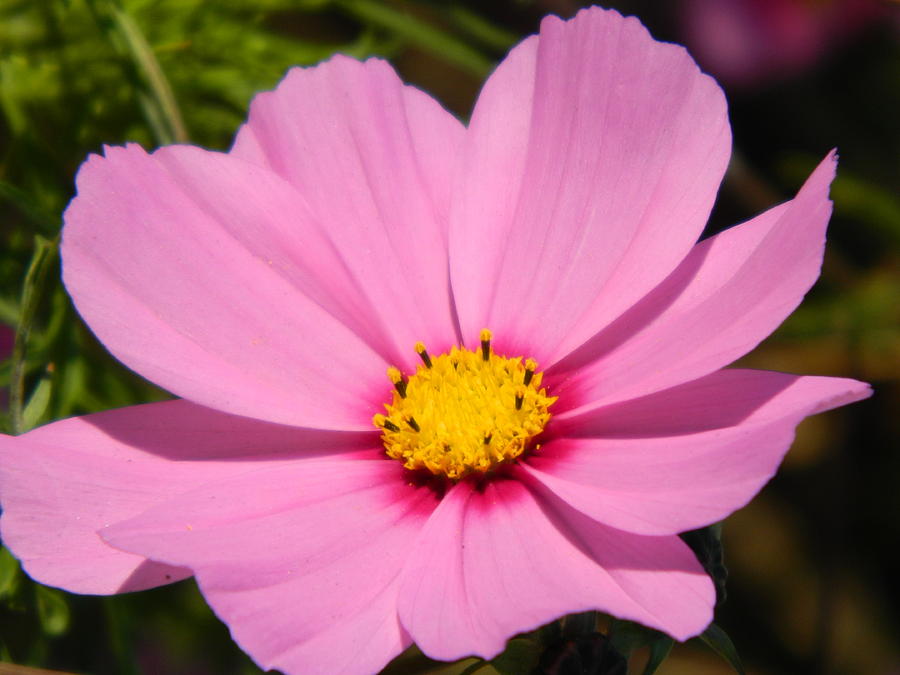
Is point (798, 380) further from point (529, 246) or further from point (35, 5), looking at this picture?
point (35, 5)

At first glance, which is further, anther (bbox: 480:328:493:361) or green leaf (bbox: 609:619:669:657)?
anther (bbox: 480:328:493:361)

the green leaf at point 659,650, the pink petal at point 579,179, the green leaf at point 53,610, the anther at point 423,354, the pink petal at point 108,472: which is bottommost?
the green leaf at point 53,610

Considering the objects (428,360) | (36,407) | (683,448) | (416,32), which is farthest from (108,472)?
(416,32)

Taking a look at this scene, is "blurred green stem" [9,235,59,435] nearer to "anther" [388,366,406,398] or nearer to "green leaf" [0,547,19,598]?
"green leaf" [0,547,19,598]

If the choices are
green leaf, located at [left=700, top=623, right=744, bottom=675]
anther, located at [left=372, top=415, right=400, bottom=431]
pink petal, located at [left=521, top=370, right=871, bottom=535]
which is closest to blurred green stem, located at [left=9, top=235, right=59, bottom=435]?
anther, located at [left=372, top=415, right=400, bottom=431]

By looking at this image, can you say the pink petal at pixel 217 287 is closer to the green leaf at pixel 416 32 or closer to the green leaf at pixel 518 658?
the green leaf at pixel 518 658

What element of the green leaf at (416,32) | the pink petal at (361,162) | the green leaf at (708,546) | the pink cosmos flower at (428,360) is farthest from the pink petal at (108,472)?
the green leaf at (416,32)
